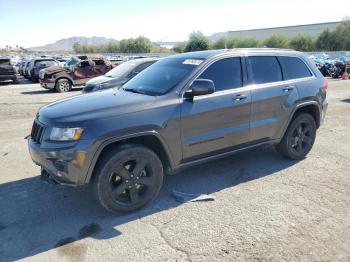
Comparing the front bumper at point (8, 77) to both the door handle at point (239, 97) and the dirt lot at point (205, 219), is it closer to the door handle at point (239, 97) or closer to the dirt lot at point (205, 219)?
the dirt lot at point (205, 219)

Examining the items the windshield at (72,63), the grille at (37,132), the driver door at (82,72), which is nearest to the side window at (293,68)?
the grille at (37,132)

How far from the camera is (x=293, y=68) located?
5473 mm

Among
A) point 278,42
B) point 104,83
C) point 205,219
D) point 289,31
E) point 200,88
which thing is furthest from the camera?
point 289,31

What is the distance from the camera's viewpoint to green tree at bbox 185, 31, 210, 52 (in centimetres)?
7162

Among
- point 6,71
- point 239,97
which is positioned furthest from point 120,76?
point 6,71

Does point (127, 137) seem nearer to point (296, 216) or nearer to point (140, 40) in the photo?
point (296, 216)

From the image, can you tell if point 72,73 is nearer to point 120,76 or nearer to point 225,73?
point 120,76

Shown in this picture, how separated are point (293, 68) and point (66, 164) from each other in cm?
383

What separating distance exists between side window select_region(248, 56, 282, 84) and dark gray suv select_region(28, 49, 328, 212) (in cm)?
2

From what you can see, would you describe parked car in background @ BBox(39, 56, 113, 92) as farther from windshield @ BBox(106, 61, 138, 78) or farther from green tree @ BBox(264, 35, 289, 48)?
green tree @ BBox(264, 35, 289, 48)

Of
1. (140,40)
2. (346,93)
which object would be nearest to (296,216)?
(346,93)

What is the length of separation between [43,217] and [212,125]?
2336 millimetres

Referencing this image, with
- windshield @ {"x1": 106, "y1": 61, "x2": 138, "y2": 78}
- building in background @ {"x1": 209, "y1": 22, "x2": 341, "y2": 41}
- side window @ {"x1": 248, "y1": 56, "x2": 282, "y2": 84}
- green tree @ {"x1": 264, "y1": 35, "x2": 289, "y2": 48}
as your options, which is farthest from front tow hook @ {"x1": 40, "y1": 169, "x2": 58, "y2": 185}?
building in background @ {"x1": 209, "y1": 22, "x2": 341, "y2": 41}

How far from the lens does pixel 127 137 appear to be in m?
3.77
